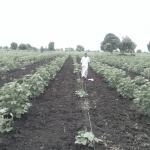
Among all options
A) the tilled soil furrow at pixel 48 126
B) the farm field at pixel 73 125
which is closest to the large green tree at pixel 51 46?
the farm field at pixel 73 125

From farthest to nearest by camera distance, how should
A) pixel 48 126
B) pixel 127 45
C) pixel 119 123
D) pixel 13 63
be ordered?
pixel 127 45, pixel 13 63, pixel 119 123, pixel 48 126

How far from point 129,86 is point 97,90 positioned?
6.48ft

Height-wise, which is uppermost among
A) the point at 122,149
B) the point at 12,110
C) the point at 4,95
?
the point at 4,95

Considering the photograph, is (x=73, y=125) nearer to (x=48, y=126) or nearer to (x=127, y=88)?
(x=48, y=126)

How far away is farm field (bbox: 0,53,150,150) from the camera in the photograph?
114 inches

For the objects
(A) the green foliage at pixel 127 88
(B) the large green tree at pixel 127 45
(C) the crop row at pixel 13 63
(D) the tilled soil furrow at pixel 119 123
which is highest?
(B) the large green tree at pixel 127 45

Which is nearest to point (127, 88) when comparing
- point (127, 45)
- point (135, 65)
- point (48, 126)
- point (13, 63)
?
point (48, 126)

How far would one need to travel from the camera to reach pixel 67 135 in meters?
3.20

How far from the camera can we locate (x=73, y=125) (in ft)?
11.9

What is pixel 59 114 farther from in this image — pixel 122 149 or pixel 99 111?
pixel 122 149

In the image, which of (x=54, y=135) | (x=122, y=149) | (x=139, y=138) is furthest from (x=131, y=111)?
(x=54, y=135)

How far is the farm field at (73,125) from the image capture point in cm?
A: 289

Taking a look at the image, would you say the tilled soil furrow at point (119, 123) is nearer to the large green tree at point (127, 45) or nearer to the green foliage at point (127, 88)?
the green foliage at point (127, 88)

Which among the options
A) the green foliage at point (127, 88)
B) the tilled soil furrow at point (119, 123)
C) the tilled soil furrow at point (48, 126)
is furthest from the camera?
the green foliage at point (127, 88)
